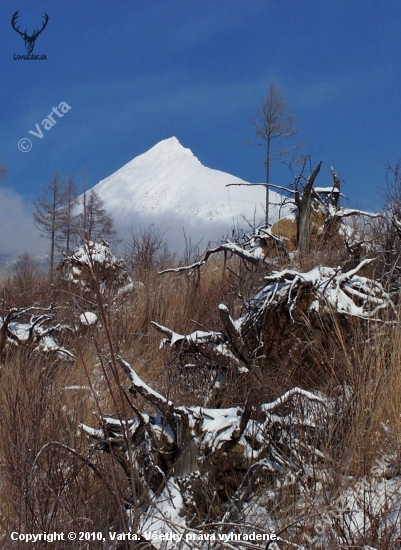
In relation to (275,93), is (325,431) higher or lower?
lower

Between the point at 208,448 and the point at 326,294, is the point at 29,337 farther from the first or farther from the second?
the point at 208,448

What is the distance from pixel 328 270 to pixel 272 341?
0.76 m

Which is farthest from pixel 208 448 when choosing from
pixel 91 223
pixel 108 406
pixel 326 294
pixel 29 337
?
pixel 29 337

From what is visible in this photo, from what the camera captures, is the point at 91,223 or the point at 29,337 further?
the point at 29,337

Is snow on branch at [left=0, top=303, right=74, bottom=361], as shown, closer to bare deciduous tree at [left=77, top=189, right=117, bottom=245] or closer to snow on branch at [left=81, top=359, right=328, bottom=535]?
bare deciduous tree at [left=77, top=189, right=117, bottom=245]

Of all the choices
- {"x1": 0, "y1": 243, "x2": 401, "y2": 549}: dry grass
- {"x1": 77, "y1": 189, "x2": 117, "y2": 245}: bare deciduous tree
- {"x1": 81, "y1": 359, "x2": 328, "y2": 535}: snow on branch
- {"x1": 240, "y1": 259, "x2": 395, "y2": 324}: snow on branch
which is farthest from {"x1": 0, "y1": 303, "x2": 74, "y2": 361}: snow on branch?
{"x1": 81, "y1": 359, "x2": 328, "y2": 535}: snow on branch

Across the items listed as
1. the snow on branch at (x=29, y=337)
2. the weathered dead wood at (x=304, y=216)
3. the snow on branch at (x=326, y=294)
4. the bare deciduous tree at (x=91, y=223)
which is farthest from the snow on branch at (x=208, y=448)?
the weathered dead wood at (x=304, y=216)

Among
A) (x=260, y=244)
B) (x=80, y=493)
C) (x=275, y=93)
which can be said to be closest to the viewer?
(x=80, y=493)

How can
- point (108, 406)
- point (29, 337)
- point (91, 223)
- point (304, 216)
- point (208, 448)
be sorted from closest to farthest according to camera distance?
1. point (91, 223)
2. point (208, 448)
3. point (108, 406)
4. point (29, 337)
5. point (304, 216)

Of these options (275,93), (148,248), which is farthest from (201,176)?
(148,248)

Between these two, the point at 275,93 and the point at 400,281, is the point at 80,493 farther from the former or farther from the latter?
the point at 275,93

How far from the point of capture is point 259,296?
3895 mm

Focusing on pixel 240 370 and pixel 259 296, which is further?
pixel 259 296

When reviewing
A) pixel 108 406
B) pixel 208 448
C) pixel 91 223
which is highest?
pixel 91 223
